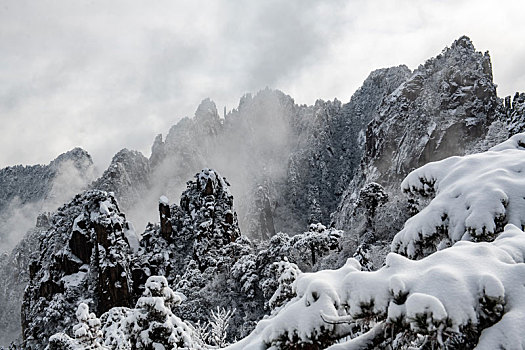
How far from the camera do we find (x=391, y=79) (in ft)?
377

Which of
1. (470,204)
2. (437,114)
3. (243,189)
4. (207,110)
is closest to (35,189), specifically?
(207,110)

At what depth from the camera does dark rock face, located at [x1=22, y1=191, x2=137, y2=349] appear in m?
46.6

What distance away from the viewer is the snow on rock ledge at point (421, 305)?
3.05 meters

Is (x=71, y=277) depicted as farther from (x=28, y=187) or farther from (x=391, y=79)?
(x=28, y=187)

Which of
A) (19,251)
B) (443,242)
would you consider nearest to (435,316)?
(443,242)

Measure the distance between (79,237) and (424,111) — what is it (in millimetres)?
54071

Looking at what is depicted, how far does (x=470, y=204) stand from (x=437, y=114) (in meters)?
64.1

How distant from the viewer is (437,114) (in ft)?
213

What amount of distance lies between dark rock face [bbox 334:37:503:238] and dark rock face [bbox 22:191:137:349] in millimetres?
29324

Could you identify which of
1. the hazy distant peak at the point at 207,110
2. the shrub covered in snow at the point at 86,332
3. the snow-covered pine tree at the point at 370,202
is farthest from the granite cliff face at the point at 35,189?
the shrub covered in snow at the point at 86,332

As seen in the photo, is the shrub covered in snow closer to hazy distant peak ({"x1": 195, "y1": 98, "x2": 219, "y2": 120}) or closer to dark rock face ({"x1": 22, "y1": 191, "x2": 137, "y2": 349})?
dark rock face ({"x1": 22, "y1": 191, "x2": 137, "y2": 349})

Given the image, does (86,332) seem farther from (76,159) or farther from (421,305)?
(76,159)

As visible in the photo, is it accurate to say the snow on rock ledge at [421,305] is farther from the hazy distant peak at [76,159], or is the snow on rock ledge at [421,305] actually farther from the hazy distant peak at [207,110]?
the hazy distant peak at [76,159]

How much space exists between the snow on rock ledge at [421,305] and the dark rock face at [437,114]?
52169 millimetres
